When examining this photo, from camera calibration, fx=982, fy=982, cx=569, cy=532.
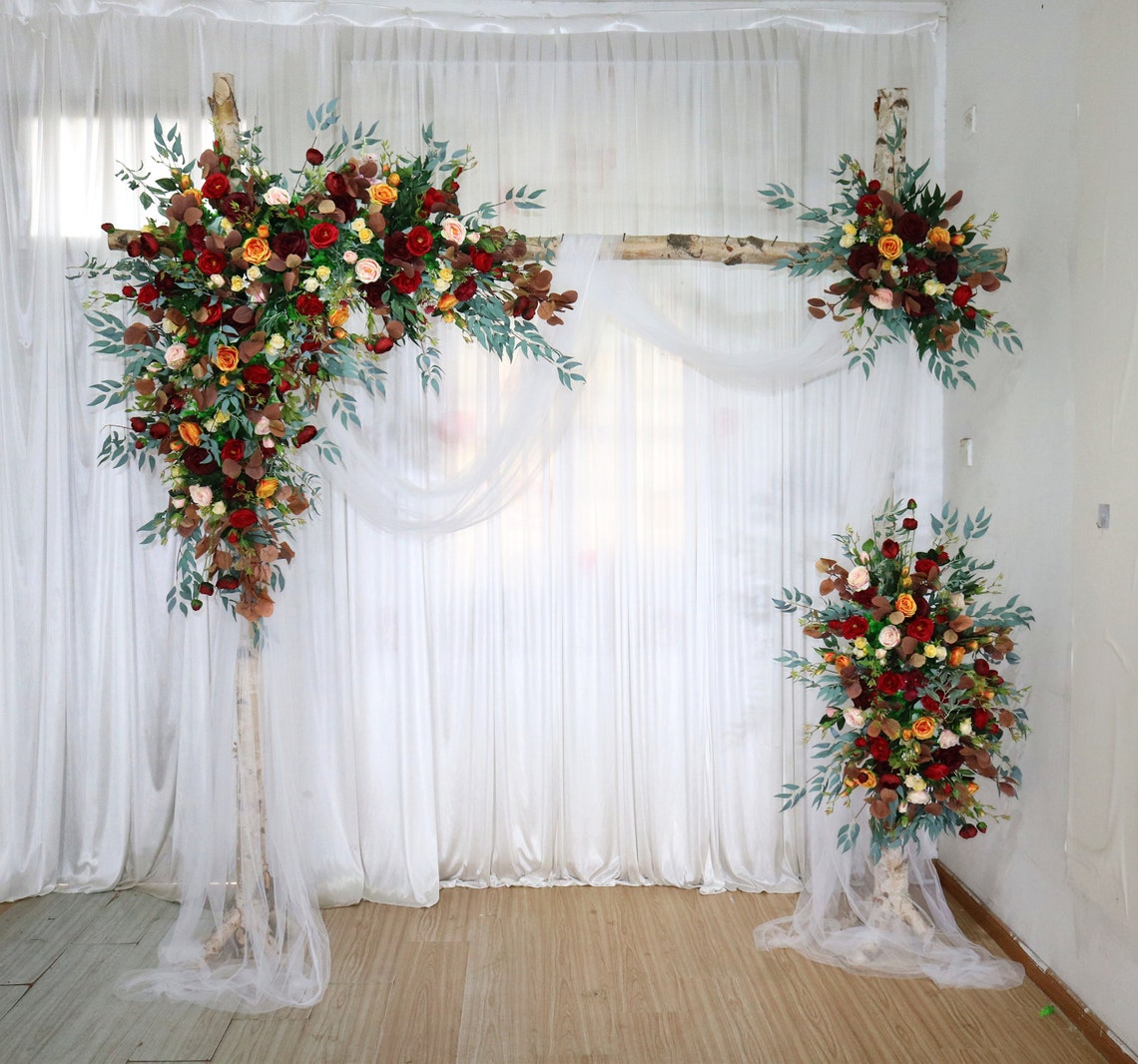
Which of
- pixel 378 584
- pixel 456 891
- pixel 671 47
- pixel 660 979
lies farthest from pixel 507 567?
pixel 671 47

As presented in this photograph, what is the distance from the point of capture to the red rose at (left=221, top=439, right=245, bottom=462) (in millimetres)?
2475

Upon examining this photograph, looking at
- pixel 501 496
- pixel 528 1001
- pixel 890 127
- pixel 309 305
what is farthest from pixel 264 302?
pixel 528 1001

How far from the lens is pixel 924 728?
2584 millimetres

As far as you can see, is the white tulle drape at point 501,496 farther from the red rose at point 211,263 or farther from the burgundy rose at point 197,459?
the red rose at point 211,263

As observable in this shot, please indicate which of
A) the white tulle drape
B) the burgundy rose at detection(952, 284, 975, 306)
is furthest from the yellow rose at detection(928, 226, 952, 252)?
the white tulle drape

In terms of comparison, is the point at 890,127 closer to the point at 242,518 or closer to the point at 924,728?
the point at 924,728

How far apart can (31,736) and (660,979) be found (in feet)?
7.00

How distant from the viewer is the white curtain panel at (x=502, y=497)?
3.15 meters

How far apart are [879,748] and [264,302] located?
6.53ft

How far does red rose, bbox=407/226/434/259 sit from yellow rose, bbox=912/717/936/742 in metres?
1.77

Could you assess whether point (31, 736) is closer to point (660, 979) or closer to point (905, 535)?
point (660, 979)

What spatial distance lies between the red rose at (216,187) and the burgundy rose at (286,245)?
160 millimetres

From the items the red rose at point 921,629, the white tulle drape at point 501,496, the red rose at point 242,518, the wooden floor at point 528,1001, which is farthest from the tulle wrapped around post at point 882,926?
the red rose at point 242,518

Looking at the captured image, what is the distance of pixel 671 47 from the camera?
3203 millimetres
